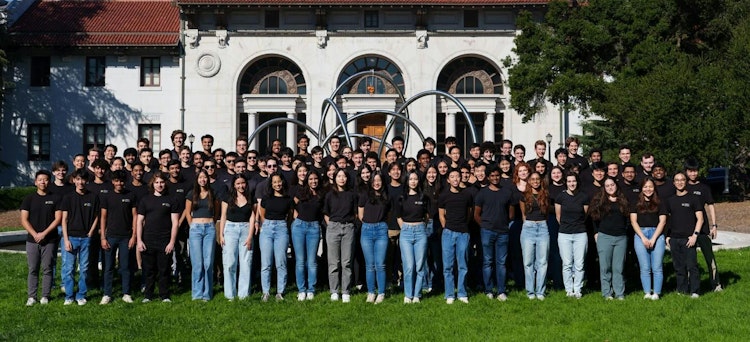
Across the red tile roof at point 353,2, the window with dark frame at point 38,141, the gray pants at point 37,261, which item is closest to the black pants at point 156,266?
the gray pants at point 37,261

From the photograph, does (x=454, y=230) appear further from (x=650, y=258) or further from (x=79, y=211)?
(x=79, y=211)

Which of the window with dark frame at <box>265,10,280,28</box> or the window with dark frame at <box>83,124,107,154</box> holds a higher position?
the window with dark frame at <box>265,10,280,28</box>

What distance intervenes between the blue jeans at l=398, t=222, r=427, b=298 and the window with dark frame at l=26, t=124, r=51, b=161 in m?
32.2

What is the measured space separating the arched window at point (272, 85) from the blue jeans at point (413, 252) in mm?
28593

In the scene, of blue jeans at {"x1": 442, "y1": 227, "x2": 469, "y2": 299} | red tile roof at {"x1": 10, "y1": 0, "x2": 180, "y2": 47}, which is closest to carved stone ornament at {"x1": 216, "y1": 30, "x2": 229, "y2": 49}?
red tile roof at {"x1": 10, "y1": 0, "x2": 180, "y2": 47}

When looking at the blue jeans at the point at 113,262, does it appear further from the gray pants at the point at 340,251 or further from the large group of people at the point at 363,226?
the gray pants at the point at 340,251

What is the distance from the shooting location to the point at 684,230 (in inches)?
430

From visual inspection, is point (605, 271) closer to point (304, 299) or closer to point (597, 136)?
point (304, 299)

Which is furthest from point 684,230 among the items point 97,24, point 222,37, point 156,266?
point 97,24

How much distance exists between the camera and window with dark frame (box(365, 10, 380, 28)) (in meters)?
38.1

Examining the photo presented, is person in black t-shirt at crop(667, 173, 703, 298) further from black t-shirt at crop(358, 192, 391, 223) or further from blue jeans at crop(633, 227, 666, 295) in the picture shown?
black t-shirt at crop(358, 192, 391, 223)

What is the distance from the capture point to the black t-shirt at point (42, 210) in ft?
A: 35.1

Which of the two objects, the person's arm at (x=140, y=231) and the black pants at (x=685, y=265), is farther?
the black pants at (x=685, y=265)

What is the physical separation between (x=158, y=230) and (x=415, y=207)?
3.60 m
